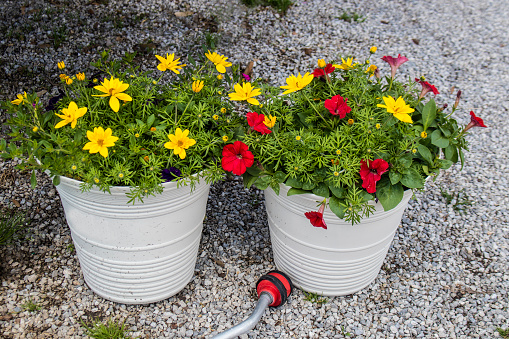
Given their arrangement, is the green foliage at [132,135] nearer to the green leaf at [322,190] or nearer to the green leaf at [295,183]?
the green leaf at [295,183]

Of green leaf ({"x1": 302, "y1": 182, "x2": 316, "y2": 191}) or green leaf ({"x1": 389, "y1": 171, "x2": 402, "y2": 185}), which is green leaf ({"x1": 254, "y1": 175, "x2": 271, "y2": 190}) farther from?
green leaf ({"x1": 389, "y1": 171, "x2": 402, "y2": 185})

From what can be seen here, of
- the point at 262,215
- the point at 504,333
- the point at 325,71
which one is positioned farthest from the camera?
the point at 262,215

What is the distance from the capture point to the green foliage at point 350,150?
5.46 feet

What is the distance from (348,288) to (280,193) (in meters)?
0.65

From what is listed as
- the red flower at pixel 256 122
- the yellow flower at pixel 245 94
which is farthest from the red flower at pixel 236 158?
the yellow flower at pixel 245 94

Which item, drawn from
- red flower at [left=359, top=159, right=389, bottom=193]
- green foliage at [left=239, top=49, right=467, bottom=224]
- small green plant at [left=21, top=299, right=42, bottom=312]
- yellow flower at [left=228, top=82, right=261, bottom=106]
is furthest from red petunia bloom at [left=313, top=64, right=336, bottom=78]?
small green plant at [left=21, top=299, right=42, bottom=312]

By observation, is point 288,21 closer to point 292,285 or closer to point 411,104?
point 411,104

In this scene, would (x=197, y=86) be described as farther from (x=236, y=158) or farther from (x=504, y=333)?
(x=504, y=333)

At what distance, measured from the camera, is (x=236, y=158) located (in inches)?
64.5

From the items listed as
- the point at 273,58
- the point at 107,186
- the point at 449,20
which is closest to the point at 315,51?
the point at 273,58

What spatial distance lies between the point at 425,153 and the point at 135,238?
1216mm

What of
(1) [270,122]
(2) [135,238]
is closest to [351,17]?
(1) [270,122]

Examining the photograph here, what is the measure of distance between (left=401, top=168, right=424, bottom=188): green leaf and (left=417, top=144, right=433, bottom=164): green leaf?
0.28ft

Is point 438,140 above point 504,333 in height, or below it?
above
